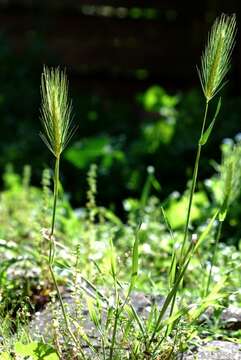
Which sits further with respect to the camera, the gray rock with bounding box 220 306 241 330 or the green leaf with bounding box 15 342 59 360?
the gray rock with bounding box 220 306 241 330

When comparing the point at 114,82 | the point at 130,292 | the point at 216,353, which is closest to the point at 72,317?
the point at 130,292

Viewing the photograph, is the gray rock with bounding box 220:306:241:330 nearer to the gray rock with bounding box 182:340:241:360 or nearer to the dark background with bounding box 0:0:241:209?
the gray rock with bounding box 182:340:241:360

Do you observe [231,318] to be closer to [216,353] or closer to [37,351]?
[216,353]

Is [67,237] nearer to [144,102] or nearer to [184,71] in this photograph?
[144,102]

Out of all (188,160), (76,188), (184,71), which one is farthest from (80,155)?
(184,71)

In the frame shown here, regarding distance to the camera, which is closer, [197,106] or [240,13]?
[197,106]

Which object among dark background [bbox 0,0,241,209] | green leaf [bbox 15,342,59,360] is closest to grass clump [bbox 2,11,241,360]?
green leaf [bbox 15,342,59,360]

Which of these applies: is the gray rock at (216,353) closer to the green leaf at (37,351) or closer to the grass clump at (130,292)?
the grass clump at (130,292)
